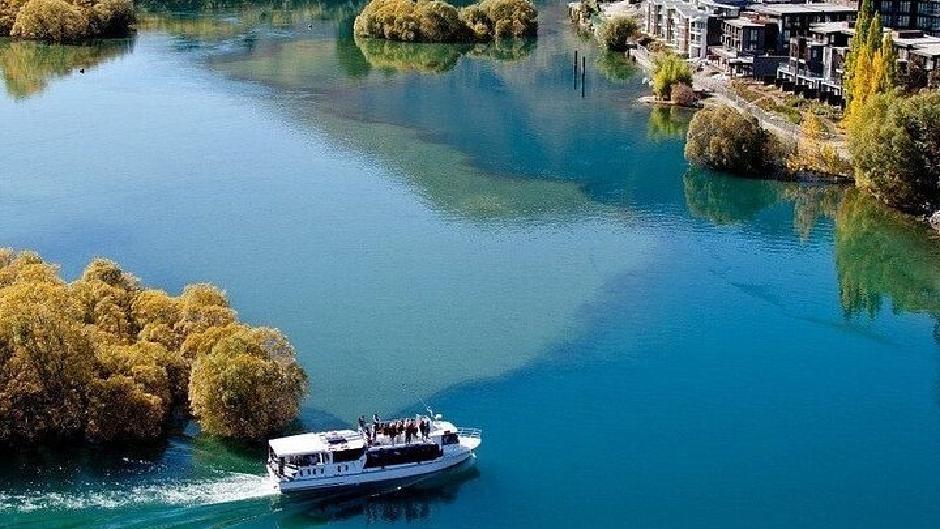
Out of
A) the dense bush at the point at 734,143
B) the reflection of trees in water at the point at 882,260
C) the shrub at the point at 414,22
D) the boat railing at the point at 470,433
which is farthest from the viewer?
the shrub at the point at 414,22

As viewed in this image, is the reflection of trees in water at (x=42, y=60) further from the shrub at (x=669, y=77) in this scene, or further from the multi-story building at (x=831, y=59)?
the multi-story building at (x=831, y=59)

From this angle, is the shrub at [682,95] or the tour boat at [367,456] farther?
the shrub at [682,95]

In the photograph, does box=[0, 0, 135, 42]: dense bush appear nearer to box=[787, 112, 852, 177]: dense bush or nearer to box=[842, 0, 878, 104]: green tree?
box=[842, 0, 878, 104]: green tree

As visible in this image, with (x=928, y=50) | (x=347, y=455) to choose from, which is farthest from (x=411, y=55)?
(x=347, y=455)

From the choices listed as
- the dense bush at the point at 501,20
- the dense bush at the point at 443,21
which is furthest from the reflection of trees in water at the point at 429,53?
the dense bush at the point at 501,20

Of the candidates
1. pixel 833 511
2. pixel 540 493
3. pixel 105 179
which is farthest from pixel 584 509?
pixel 105 179

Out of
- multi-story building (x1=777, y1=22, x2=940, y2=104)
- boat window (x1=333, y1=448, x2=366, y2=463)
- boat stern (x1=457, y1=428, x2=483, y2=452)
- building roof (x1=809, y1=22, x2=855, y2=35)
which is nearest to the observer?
boat window (x1=333, y1=448, x2=366, y2=463)

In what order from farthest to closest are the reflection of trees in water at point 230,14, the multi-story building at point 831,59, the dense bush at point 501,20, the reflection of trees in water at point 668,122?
1. the reflection of trees in water at point 230,14
2. the dense bush at point 501,20
3. the reflection of trees in water at point 668,122
4. the multi-story building at point 831,59

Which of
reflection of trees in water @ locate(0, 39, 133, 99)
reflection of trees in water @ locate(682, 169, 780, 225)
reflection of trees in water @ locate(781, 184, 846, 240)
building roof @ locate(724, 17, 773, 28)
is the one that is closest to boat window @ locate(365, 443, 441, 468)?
reflection of trees in water @ locate(781, 184, 846, 240)
